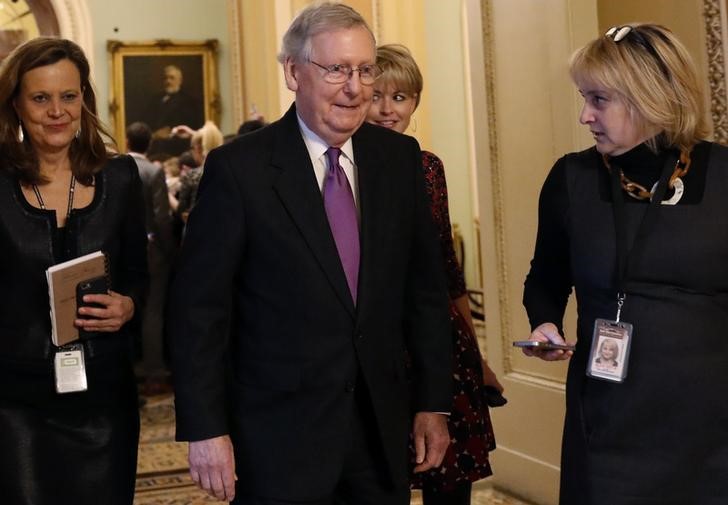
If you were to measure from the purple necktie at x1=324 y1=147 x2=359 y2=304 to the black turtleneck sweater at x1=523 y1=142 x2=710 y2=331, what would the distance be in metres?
0.56

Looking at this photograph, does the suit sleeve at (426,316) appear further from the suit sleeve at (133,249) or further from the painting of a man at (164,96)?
the painting of a man at (164,96)

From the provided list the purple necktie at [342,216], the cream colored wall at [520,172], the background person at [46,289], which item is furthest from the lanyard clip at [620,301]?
the cream colored wall at [520,172]

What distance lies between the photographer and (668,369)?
2.51m

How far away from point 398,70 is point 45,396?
4.61ft

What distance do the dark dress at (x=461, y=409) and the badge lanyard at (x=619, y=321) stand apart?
2.30ft

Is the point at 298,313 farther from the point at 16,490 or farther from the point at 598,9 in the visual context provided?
the point at 598,9

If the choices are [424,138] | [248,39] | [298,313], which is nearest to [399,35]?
[424,138]

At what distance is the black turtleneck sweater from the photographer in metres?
2.60

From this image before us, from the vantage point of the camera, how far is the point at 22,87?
3.04 meters

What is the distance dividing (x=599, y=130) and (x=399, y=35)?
618cm

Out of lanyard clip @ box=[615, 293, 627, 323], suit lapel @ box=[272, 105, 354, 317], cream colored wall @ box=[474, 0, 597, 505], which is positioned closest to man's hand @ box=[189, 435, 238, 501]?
suit lapel @ box=[272, 105, 354, 317]

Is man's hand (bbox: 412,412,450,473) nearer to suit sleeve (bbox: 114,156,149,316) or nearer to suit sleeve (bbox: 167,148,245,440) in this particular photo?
suit sleeve (bbox: 167,148,245,440)

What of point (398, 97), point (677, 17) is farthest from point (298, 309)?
point (677, 17)

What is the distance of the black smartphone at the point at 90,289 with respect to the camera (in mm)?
2932
